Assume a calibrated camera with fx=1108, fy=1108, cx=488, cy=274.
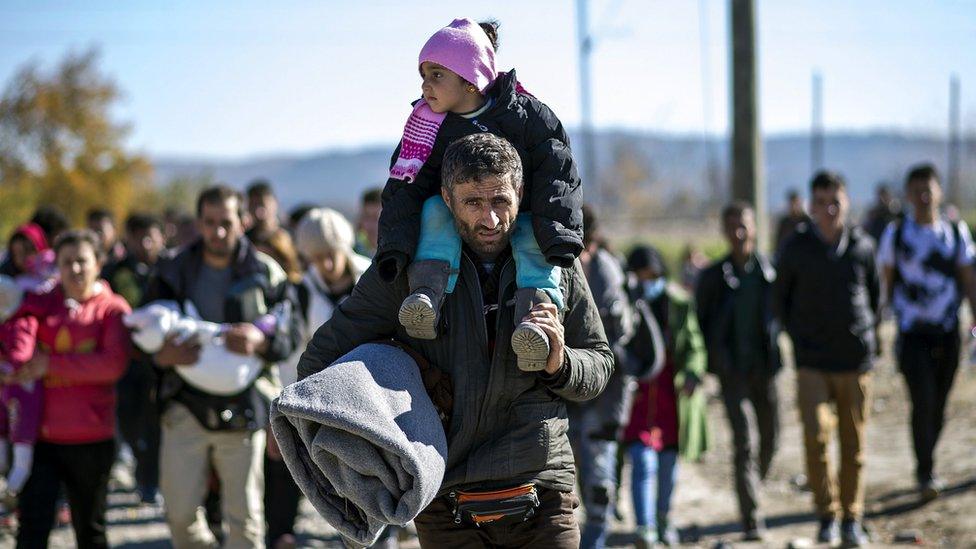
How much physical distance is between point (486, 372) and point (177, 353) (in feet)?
8.62

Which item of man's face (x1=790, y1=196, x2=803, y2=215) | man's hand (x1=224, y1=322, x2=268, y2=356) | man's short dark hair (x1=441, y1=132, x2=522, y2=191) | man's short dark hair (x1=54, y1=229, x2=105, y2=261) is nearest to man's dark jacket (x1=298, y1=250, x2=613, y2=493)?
man's short dark hair (x1=441, y1=132, x2=522, y2=191)

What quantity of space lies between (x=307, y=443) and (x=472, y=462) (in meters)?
0.61

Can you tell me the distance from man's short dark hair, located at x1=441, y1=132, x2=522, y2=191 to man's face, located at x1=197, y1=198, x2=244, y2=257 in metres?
2.62

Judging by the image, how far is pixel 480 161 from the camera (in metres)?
3.65

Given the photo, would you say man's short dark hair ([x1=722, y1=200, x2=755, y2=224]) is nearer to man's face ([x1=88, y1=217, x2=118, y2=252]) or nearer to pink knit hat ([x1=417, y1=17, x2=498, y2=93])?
pink knit hat ([x1=417, y1=17, x2=498, y2=93])

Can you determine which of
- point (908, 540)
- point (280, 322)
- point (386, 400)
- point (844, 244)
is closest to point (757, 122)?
point (844, 244)

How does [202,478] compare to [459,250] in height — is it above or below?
below

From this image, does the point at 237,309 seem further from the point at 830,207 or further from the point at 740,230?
the point at 830,207

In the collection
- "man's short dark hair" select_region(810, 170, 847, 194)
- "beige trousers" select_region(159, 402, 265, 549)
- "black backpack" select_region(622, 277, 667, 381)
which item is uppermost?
"man's short dark hair" select_region(810, 170, 847, 194)

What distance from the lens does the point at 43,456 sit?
20.0ft

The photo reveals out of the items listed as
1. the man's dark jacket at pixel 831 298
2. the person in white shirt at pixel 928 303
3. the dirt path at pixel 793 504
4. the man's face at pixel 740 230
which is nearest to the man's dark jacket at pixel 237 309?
the dirt path at pixel 793 504

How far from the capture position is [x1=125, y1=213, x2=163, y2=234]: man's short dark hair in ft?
33.9

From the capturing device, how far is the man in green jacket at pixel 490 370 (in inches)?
148

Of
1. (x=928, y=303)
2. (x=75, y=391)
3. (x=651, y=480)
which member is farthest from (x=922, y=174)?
(x=75, y=391)
